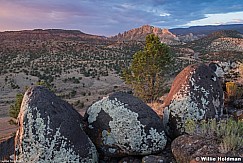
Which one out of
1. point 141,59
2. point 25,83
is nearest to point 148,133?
point 141,59

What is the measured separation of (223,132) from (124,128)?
205cm

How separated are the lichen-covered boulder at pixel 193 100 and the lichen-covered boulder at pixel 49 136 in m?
2.11

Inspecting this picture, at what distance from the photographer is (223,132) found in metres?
5.89

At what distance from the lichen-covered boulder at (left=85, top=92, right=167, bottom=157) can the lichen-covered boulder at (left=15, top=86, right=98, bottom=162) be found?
401 millimetres

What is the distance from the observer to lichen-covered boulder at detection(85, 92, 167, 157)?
20.6ft

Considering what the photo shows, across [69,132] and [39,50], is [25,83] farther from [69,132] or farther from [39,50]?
[39,50]

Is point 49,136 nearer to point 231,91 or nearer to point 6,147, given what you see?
point 6,147

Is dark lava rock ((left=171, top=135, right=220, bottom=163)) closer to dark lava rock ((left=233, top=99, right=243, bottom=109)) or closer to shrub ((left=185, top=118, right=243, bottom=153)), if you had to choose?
shrub ((left=185, top=118, right=243, bottom=153))

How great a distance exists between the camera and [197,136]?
19.4 ft

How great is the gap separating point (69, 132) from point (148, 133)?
5.53 feet

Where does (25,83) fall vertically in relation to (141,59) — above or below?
below

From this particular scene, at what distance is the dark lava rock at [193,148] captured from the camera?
5168mm

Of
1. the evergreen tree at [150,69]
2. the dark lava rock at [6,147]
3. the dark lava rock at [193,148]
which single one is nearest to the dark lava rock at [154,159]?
the dark lava rock at [193,148]

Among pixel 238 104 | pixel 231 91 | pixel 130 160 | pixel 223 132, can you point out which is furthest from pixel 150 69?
pixel 223 132
